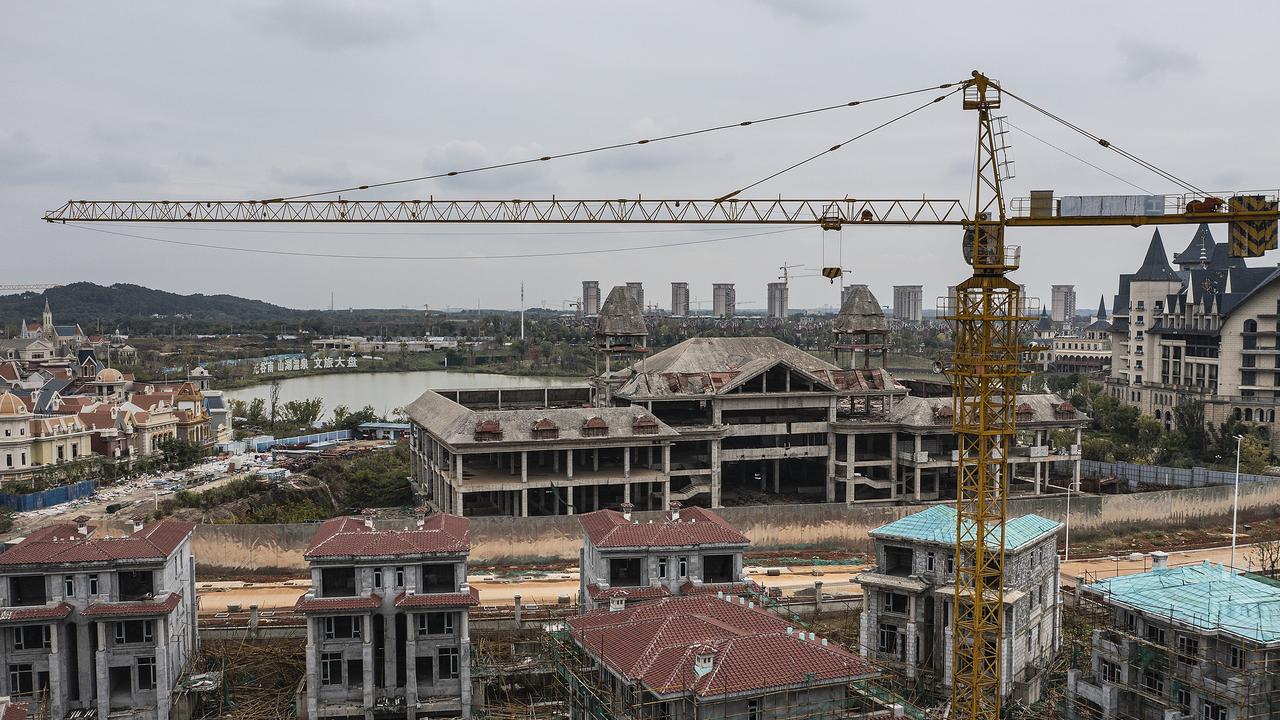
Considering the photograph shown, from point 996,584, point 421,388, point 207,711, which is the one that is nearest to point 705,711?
point 996,584

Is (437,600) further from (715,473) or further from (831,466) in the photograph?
(831,466)

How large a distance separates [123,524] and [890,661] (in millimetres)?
27696

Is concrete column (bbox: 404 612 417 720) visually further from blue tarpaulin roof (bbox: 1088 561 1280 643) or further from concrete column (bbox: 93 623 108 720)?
blue tarpaulin roof (bbox: 1088 561 1280 643)

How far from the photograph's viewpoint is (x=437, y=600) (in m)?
24.2

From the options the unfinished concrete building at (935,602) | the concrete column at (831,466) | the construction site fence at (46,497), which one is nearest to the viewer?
the unfinished concrete building at (935,602)

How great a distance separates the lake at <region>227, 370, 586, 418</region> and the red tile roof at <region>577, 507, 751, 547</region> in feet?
226

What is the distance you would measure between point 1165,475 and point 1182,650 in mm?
33053

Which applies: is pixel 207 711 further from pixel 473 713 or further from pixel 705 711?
pixel 705 711

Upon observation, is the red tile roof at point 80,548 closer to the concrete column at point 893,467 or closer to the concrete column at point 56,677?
the concrete column at point 56,677

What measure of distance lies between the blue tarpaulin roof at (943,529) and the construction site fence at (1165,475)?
2732cm

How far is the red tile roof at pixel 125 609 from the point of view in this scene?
77.8 ft

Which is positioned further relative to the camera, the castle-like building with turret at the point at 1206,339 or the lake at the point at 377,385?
the lake at the point at 377,385

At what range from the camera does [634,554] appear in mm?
26047

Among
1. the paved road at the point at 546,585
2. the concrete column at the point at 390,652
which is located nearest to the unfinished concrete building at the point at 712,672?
the concrete column at the point at 390,652
